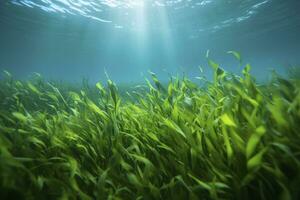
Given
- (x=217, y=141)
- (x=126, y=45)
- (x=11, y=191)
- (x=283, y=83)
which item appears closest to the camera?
(x=11, y=191)

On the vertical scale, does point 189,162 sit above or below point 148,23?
below

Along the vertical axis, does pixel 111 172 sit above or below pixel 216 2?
below

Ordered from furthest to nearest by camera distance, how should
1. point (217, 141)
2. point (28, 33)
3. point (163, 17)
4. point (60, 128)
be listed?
point (28, 33) < point (163, 17) < point (60, 128) < point (217, 141)

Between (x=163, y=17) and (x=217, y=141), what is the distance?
2314cm

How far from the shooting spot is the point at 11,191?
184 cm

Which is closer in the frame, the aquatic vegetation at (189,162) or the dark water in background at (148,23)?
the aquatic vegetation at (189,162)

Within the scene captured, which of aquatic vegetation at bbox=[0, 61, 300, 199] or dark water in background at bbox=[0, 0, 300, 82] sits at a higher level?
dark water in background at bbox=[0, 0, 300, 82]

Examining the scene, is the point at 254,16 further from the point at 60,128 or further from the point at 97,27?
the point at 60,128

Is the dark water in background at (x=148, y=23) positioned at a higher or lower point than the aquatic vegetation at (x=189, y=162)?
higher

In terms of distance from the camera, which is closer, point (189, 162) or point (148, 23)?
point (189, 162)

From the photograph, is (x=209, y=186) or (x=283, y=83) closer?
(x=209, y=186)

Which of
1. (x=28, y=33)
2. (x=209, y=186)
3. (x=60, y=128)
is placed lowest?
(x=209, y=186)

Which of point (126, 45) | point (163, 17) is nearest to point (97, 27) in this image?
point (163, 17)

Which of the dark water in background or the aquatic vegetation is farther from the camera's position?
the dark water in background
